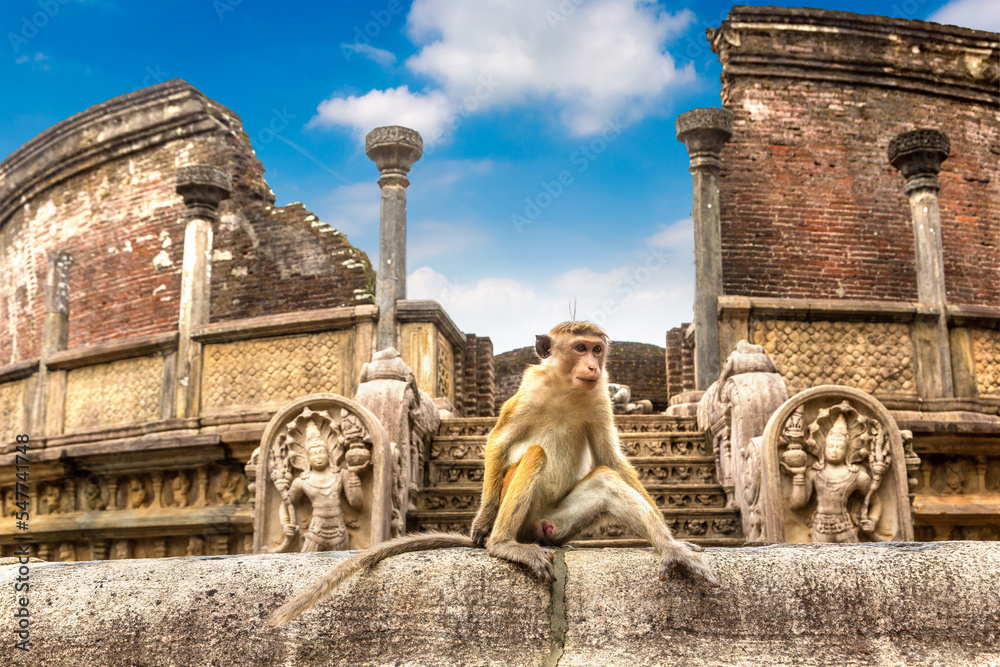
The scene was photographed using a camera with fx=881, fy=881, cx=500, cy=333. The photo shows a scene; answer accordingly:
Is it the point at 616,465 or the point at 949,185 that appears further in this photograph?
the point at 949,185

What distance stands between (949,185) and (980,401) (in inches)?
268

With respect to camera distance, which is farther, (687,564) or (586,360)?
(586,360)

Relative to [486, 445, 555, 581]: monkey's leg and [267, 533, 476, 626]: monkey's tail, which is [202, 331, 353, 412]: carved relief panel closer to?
[486, 445, 555, 581]: monkey's leg

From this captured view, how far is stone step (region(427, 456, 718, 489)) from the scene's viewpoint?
23.0ft

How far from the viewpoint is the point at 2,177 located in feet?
61.3

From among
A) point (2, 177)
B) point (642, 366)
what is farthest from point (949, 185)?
point (2, 177)

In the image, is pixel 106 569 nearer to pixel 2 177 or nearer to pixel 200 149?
pixel 200 149

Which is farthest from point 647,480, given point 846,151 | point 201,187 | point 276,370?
point 846,151

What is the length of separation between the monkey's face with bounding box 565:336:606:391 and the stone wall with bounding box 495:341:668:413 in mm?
11881

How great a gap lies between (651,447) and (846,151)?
823 cm

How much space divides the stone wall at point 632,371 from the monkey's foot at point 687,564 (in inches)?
501

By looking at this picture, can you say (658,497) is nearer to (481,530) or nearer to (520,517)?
(481,530)

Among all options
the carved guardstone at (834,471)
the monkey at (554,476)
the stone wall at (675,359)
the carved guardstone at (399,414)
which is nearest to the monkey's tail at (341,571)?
the monkey at (554,476)

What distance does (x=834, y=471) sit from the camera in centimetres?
575
